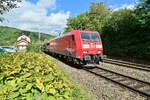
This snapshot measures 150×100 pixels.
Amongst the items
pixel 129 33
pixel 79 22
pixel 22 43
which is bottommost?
pixel 129 33

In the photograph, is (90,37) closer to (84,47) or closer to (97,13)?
(84,47)

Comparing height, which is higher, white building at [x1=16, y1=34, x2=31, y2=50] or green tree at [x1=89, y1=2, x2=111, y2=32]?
green tree at [x1=89, y1=2, x2=111, y2=32]

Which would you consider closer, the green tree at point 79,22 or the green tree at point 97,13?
the green tree at point 97,13

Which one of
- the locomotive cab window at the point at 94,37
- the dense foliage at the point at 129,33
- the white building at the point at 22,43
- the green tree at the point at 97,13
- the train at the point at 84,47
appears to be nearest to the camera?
the train at the point at 84,47

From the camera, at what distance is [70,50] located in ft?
32.7

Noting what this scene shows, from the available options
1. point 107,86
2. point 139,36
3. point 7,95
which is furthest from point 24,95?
point 139,36

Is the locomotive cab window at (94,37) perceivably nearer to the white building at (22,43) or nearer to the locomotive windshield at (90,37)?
the locomotive windshield at (90,37)

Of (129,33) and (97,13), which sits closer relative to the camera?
(129,33)

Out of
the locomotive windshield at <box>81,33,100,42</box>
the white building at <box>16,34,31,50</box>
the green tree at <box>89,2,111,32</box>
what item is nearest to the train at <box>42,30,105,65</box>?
the locomotive windshield at <box>81,33,100,42</box>

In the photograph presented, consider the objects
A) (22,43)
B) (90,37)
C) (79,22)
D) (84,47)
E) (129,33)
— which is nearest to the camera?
(84,47)

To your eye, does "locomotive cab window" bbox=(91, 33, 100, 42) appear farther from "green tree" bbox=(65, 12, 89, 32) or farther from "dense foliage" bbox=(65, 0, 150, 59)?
"green tree" bbox=(65, 12, 89, 32)

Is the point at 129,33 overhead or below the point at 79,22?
below

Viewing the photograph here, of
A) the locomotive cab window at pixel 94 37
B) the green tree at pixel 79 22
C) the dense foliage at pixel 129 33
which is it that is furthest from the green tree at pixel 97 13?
the locomotive cab window at pixel 94 37

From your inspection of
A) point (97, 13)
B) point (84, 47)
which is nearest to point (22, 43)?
point (97, 13)
